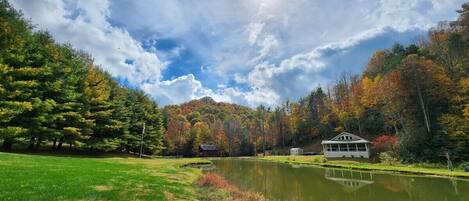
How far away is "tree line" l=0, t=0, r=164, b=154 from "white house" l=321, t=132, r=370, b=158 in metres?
38.6

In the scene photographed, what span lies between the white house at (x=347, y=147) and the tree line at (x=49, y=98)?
38.6 m

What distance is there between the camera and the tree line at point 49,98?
25750 mm

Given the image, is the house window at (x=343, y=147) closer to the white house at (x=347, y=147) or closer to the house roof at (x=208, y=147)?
the white house at (x=347, y=147)

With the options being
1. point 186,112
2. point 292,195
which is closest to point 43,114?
point 292,195

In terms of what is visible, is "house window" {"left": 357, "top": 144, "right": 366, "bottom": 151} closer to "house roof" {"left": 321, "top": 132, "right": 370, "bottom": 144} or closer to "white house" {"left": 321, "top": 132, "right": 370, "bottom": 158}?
"white house" {"left": 321, "top": 132, "right": 370, "bottom": 158}

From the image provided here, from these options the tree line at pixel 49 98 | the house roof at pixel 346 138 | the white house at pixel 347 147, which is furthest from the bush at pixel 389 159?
the tree line at pixel 49 98

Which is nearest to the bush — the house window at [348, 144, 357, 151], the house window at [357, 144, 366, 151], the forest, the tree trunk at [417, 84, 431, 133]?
the forest

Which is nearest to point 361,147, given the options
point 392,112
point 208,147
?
point 392,112

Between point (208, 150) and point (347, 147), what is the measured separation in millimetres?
44443

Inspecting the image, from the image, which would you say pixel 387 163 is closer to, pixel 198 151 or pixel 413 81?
pixel 413 81

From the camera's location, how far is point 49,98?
3181 cm

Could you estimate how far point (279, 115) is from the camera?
9356 cm

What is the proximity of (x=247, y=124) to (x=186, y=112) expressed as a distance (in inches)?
1527

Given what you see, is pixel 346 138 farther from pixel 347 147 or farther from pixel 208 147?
pixel 208 147
